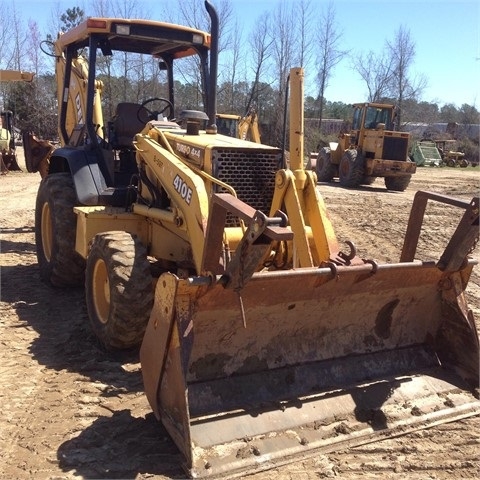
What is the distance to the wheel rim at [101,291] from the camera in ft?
15.5

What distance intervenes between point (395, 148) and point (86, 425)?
16.2m

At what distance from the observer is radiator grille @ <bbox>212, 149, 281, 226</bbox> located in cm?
462

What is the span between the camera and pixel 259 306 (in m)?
3.71

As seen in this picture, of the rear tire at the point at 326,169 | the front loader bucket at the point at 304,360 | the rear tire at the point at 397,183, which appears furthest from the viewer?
the rear tire at the point at 326,169

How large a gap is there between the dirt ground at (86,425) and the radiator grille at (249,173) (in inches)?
61.4

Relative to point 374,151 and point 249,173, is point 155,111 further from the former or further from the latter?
point 374,151

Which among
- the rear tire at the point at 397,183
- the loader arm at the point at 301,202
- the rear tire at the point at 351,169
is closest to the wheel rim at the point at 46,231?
the loader arm at the point at 301,202

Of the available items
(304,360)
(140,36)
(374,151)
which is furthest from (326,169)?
(304,360)

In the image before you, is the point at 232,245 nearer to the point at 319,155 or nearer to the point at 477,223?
the point at 477,223

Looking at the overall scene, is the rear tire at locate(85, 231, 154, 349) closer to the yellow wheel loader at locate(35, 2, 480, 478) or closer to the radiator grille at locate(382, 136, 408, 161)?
the yellow wheel loader at locate(35, 2, 480, 478)

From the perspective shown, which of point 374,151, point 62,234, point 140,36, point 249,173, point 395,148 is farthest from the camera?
point 374,151

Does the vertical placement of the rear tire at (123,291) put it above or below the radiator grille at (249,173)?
below

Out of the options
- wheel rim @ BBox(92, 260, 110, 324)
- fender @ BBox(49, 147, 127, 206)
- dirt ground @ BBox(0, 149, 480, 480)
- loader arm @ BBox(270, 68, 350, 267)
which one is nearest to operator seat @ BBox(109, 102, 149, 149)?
fender @ BBox(49, 147, 127, 206)

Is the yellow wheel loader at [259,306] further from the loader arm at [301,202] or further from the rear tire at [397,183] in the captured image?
the rear tire at [397,183]
